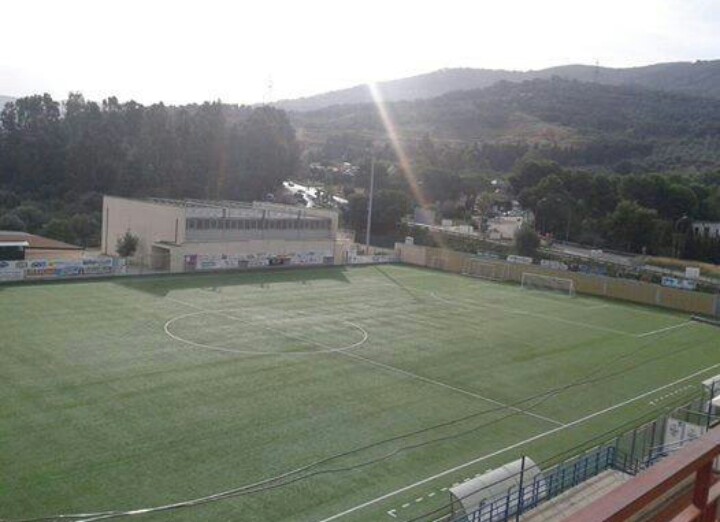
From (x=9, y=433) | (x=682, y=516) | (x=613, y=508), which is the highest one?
(x=613, y=508)

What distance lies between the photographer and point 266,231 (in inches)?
1831

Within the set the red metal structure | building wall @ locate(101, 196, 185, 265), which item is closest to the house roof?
building wall @ locate(101, 196, 185, 265)

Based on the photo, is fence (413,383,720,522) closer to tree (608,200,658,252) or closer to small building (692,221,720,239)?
tree (608,200,658,252)

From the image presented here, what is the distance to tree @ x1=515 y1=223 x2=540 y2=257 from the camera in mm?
55062

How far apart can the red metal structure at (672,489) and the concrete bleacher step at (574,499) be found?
890 cm

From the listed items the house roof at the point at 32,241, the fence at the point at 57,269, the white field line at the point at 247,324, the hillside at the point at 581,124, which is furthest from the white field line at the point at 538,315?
the hillside at the point at 581,124

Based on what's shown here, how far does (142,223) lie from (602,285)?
28.4m

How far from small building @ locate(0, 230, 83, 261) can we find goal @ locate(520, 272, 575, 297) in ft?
88.3

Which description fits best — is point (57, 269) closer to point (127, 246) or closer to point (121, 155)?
point (127, 246)

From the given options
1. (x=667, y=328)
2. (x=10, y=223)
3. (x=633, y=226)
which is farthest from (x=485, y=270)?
(x=10, y=223)

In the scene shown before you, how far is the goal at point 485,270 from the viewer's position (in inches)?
1874

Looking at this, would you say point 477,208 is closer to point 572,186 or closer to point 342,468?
point 572,186

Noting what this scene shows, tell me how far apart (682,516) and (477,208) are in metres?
79.6

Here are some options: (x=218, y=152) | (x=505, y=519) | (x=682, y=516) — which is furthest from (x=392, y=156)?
(x=682, y=516)
